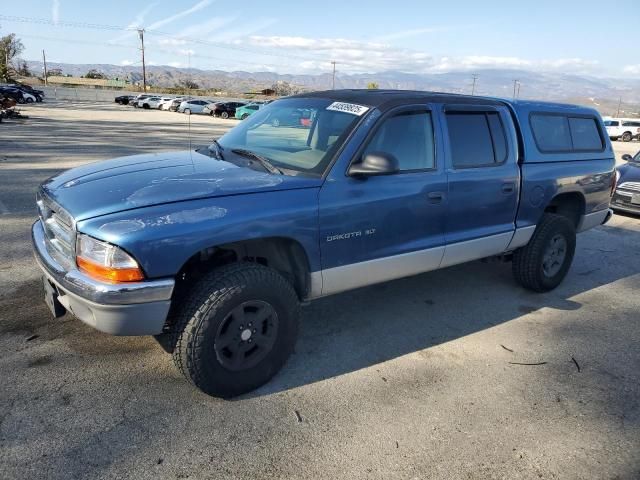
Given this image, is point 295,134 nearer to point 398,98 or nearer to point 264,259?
point 398,98

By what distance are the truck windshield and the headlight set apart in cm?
121

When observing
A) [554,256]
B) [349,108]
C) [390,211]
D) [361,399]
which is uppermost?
[349,108]

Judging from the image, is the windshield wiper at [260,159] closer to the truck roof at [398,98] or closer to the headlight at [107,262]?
the truck roof at [398,98]

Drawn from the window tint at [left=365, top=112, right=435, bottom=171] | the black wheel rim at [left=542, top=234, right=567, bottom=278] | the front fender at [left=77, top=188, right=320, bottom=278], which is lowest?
the black wheel rim at [left=542, top=234, right=567, bottom=278]

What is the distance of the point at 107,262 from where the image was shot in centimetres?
249

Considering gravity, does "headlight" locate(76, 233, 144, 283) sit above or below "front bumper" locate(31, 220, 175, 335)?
above

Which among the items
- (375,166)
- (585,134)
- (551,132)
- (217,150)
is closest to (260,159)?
(217,150)

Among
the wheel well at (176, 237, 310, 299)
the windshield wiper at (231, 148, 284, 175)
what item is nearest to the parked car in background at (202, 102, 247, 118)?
the windshield wiper at (231, 148, 284, 175)

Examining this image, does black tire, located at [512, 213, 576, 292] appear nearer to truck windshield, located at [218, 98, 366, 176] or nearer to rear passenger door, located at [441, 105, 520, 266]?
rear passenger door, located at [441, 105, 520, 266]

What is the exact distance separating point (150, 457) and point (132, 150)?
13.1m

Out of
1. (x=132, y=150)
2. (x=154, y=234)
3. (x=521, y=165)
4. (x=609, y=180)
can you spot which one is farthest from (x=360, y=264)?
(x=132, y=150)

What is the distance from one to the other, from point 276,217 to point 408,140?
1321mm

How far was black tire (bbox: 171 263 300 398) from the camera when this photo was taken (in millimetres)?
2734

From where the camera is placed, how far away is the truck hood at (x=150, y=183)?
2.71 metres
